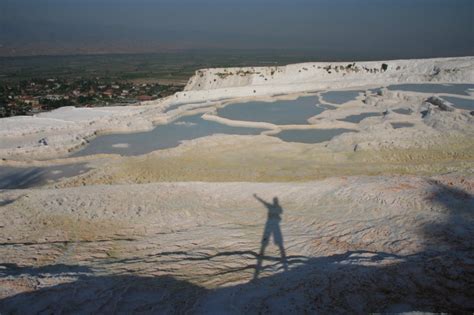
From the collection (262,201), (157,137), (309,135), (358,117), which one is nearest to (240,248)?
(262,201)

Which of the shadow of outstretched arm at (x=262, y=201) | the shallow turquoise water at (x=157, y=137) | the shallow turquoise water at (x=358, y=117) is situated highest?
the shallow turquoise water at (x=358, y=117)

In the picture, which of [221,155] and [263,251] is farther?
[221,155]

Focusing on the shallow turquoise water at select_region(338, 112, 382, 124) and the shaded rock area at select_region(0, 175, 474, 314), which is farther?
the shallow turquoise water at select_region(338, 112, 382, 124)

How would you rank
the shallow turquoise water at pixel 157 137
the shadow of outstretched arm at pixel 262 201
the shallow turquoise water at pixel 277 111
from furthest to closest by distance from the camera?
the shallow turquoise water at pixel 277 111 → the shallow turquoise water at pixel 157 137 → the shadow of outstretched arm at pixel 262 201

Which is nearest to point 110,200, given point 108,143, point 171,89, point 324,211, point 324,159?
point 324,211

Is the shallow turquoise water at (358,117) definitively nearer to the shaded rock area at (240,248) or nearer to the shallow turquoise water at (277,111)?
the shallow turquoise water at (277,111)

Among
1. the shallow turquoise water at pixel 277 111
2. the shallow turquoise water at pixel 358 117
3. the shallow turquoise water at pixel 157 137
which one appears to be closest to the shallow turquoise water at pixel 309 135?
the shallow turquoise water at pixel 157 137

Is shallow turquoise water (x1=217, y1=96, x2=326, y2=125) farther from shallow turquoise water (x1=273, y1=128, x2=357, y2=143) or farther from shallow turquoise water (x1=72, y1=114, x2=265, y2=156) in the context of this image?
shallow turquoise water (x1=72, y1=114, x2=265, y2=156)

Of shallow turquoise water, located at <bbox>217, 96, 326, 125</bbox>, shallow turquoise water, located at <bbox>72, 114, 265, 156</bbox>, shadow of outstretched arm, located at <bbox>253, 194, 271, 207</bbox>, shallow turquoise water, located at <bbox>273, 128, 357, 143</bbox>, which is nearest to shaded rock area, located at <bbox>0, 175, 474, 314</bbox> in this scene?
shadow of outstretched arm, located at <bbox>253, 194, 271, 207</bbox>

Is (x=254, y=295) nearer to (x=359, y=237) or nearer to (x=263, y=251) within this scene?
(x=263, y=251)

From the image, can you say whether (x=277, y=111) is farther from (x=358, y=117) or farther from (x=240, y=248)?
(x=240, y=248)

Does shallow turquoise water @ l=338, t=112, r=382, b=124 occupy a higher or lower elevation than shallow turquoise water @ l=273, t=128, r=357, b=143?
higher
